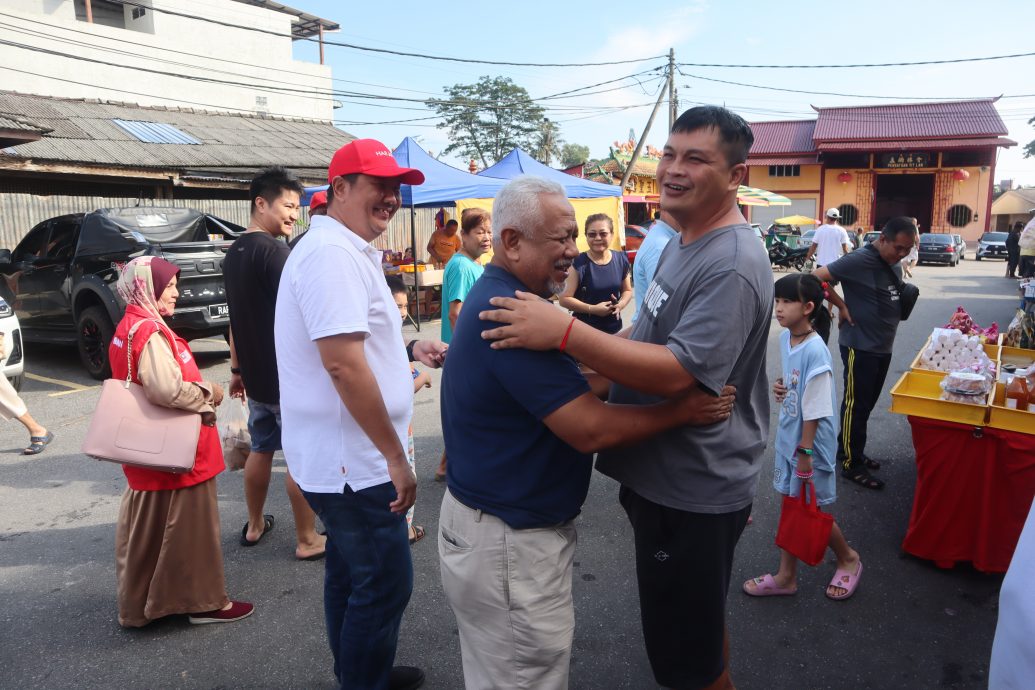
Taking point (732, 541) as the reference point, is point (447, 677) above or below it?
below

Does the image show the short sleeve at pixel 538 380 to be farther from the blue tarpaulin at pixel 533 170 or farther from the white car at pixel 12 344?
the blue tarpaulin at pixel 533 170

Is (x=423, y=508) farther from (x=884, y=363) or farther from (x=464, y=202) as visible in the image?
(x=464, y=202)

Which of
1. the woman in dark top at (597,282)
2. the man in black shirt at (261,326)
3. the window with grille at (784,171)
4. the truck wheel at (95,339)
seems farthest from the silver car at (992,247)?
the man in black shirt at (261,326)

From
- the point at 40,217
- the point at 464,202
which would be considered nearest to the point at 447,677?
the point at 464,202

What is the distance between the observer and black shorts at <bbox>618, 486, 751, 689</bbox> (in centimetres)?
189

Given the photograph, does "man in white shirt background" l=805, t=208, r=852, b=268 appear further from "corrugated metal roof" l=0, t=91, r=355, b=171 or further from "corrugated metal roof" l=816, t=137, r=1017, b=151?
"corrugated metal roof" l=816, t=137, r=1017, b=151

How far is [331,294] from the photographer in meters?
2.06

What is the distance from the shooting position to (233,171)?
640 inches

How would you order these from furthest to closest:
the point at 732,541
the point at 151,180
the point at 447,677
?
the point at 151,180
the point at 447,677
the point at 732,541

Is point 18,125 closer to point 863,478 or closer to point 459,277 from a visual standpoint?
point 459,277

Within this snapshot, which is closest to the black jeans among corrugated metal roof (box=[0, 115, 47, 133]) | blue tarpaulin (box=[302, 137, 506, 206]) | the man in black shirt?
the man in black shirt

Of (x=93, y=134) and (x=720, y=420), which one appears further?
(x=93, y=134)

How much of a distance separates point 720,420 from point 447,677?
1645 mm

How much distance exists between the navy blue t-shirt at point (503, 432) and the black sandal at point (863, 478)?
3417mm
